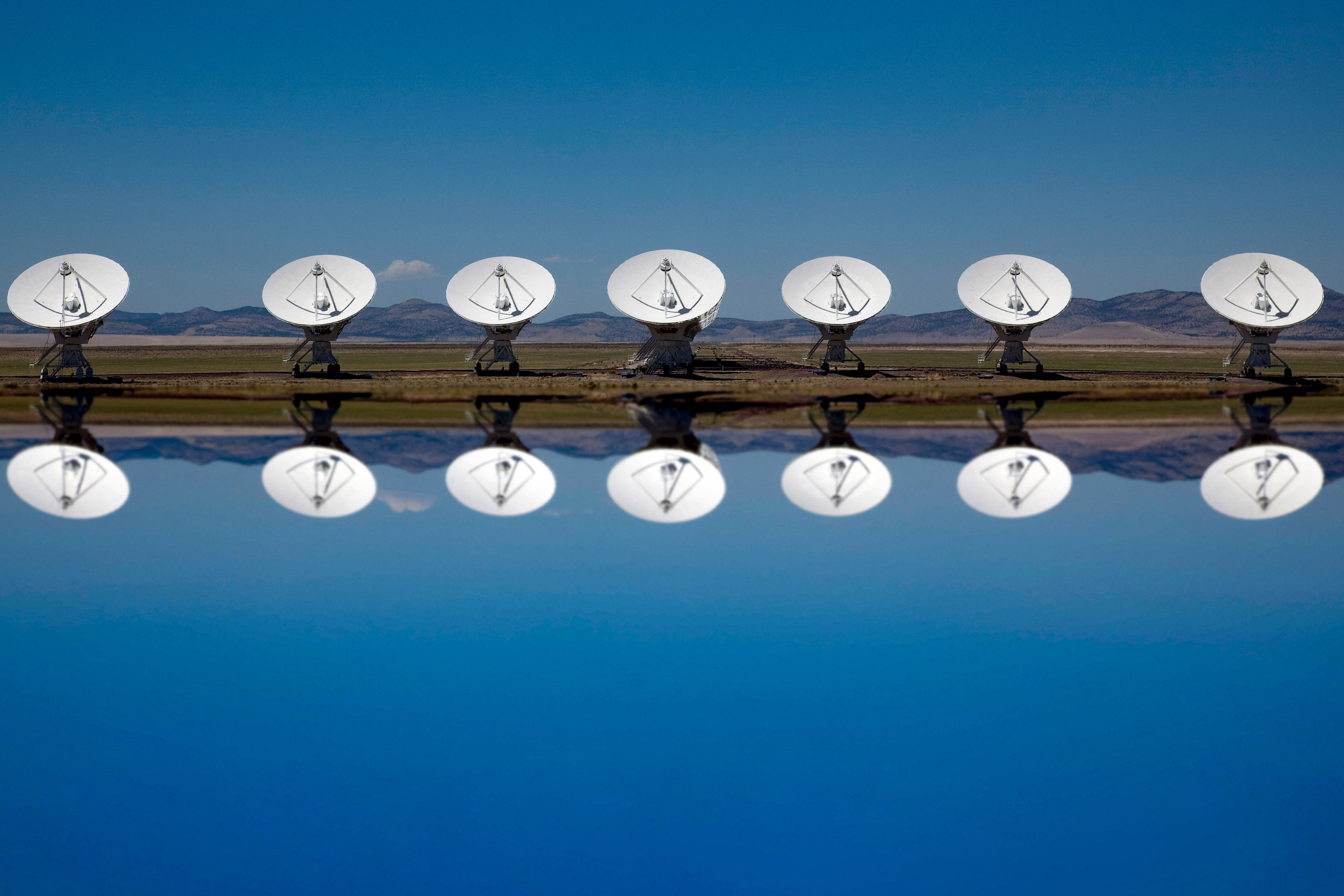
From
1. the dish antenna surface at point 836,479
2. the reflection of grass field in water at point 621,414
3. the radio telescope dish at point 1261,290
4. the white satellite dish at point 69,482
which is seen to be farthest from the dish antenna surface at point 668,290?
the white satellite dish at point 69,482

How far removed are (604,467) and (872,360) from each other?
6119 centimetres

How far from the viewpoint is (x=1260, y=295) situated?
56406 millimetres

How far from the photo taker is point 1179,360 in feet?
281

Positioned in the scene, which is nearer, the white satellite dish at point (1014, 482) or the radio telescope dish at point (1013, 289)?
the white satellite dish at point (1014, 482)

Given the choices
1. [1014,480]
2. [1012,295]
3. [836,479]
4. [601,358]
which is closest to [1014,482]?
[1014,480]

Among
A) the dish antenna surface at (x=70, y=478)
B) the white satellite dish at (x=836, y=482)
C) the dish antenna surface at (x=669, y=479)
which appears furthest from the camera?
the dish antenna surface at (x=70, y=478)

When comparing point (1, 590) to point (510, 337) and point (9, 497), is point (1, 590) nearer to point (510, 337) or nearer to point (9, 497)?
point (9, 497)

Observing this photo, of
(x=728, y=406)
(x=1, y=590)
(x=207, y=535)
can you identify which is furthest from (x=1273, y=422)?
(x=1, y=590)

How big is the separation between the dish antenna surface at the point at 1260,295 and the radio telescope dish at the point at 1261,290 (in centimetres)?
3

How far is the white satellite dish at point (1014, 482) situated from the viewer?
22.9 metres

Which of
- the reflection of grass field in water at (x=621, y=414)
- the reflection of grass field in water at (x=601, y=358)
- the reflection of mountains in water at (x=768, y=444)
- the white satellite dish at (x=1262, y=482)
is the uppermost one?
the reflection of grass field in water at (x=601, y=358)

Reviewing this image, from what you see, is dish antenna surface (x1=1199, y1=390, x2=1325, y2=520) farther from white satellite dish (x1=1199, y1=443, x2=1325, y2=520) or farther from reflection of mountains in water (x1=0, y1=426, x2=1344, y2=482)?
reflection of mountains in water (x1=0, y1=426, x2=1344, y2=482)

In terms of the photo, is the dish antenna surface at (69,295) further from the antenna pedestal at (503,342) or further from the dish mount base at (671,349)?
the dish mount base at (671,349)

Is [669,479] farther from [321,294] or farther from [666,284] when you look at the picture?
[321,294]
